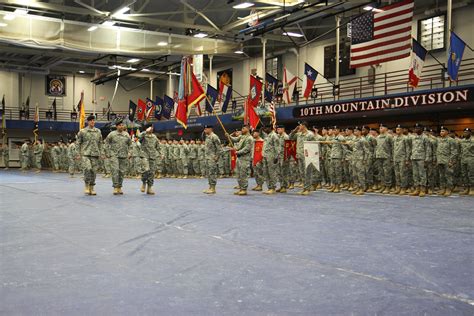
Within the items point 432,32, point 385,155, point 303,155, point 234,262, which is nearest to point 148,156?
point 303,155

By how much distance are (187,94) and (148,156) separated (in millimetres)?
2800

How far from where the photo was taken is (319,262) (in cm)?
475

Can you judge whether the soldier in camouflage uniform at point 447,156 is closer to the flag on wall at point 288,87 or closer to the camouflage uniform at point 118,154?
the camouflage uniform at point 118,154

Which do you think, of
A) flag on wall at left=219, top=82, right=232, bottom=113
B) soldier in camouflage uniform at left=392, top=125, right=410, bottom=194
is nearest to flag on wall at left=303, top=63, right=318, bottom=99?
flag on wall at left=219, top=82, right=232, bottom=113

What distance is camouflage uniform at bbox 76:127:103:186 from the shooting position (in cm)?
1202

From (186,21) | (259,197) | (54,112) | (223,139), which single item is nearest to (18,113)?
(54,112)

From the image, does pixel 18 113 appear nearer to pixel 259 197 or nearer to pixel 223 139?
pixel 223 139

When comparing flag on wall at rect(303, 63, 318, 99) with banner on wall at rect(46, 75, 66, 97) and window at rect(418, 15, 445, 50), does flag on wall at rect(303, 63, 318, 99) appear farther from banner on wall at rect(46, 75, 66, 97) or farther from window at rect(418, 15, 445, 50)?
banner on wall at rect(46, 75, 66, 97)

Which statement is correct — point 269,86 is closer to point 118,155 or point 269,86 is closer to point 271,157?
point 271,157

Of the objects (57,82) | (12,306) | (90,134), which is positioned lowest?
(12,306)

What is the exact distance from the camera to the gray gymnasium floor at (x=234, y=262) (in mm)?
3443

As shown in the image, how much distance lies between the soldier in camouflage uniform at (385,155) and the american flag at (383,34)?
3268mm

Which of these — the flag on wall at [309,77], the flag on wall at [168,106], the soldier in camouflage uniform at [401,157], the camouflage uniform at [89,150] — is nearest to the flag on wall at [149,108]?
the flag on wall at [168,106]

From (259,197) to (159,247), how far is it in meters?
6.70
